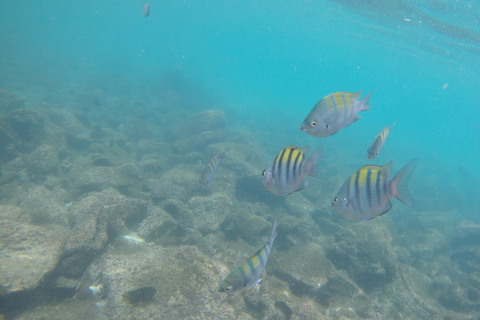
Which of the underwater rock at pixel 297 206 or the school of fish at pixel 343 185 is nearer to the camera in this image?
the school of fish at pixel 343 185

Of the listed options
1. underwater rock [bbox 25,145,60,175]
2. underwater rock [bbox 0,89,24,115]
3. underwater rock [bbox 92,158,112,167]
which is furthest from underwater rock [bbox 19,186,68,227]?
underwater rock [bbox 0,89,24,115]

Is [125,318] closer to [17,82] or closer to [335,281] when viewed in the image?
[335,281]

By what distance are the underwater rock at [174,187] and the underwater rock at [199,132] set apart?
461 cm

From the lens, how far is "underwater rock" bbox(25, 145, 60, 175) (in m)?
8.52

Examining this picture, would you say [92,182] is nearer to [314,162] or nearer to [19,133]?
[19,133]

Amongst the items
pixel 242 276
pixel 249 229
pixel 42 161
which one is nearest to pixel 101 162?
pixel 42 161

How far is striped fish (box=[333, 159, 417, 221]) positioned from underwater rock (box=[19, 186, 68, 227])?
690cm

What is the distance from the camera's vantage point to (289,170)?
85.3 inches

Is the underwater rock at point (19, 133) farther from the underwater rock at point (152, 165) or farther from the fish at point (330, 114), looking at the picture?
the fish at point (330, 114)

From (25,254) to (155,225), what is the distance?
2696 mm

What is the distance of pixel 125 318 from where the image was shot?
11.1ft

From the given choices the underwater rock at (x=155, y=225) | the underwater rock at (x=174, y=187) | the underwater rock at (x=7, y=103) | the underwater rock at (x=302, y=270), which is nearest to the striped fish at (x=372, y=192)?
the underwater rock at (x=302, y=270)

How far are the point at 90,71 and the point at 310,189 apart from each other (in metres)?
42.1

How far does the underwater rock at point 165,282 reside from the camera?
11.6ft
